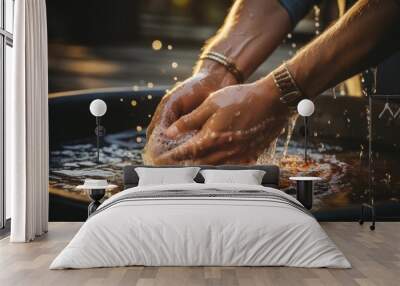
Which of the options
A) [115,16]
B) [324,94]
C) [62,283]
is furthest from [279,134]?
[62,283]

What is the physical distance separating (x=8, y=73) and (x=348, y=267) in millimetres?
4703

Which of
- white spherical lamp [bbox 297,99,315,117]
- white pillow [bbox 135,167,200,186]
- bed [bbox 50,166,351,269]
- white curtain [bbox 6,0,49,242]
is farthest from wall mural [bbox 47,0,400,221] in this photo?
bed [bbox 50,166,351,269]

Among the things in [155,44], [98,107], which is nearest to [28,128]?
[98,107]

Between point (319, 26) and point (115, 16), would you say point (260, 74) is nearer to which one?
point (319, 26)

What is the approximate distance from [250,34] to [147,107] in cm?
170

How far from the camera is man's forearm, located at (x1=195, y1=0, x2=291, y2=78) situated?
24.6 feet

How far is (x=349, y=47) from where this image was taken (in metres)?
7.38

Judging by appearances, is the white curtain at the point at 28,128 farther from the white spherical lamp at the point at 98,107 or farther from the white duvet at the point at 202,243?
the white duvet at the point at 202,243

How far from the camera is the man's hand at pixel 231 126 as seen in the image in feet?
24.4

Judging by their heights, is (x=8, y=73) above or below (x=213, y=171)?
above

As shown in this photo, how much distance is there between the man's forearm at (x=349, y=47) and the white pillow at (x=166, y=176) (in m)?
1.98

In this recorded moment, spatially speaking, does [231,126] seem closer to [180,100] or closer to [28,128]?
[180,100]

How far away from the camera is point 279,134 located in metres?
7.52

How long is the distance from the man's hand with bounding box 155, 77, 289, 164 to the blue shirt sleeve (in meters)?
0.96
